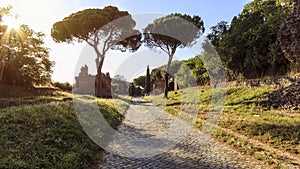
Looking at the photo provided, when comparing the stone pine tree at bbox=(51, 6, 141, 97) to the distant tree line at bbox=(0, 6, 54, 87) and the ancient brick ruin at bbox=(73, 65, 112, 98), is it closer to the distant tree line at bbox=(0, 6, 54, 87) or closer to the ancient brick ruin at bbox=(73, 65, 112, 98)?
the ancient brick ruin at bbox=(73, 65, 112, 98)

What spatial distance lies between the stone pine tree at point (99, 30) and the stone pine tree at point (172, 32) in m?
2.69

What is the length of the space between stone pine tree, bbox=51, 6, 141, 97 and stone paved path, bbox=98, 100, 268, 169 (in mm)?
13236

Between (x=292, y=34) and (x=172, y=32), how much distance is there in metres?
16.7

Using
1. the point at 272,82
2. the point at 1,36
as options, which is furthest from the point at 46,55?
the point at 272,82

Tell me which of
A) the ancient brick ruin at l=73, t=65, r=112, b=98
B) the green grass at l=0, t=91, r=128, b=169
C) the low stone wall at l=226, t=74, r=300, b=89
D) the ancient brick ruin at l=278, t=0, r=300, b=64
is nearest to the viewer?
the green grass at l=0, t=91, r=128, b=169

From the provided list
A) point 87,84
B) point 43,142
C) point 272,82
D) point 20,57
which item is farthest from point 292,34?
point 87,84

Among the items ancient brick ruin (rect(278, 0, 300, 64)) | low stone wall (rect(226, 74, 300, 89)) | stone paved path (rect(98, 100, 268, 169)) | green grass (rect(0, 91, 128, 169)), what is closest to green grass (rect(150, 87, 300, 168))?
stone paved path (rect(98, 100, 268, 169))

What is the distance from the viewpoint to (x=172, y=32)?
2338cm

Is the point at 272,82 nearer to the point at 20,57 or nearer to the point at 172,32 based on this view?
the point at 172,32

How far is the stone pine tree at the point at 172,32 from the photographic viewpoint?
23109mm

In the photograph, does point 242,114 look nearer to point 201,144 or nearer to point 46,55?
point 201,144

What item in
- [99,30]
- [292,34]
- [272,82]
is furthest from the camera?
[99,30]

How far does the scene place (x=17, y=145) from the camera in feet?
15.6

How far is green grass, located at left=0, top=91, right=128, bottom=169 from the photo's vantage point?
4277 millimetres
